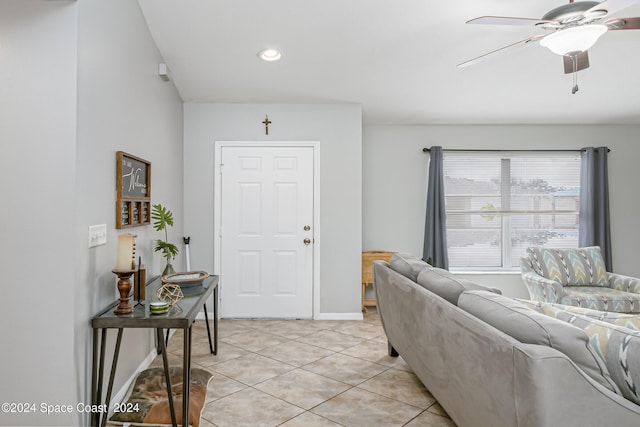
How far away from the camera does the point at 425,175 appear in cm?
523

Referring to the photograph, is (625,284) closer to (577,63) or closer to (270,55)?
(577,63)

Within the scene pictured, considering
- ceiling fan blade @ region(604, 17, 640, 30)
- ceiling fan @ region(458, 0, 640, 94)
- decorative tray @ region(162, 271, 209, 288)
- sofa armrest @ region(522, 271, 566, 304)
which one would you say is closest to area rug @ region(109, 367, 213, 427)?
decorative tray @ region(162, 271, 209, 288)

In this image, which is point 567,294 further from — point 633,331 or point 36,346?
point 36,346

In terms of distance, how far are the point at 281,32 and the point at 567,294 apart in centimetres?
357

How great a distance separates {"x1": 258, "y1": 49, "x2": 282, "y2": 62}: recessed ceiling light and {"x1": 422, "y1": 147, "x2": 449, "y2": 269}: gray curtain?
235 cm

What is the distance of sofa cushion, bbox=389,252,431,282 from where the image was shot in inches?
111

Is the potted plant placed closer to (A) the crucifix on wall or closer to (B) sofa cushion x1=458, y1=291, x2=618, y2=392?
(A) the crucifix on wall

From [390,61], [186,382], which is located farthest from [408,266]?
[390,61]

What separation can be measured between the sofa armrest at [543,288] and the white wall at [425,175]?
92cm

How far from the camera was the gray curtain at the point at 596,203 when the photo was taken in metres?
5.07

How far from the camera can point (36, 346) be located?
200 centimetres

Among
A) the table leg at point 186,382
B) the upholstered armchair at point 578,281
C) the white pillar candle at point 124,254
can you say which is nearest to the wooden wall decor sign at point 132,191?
the white pillar candle at point 124,254

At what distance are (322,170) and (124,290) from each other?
2.67 m

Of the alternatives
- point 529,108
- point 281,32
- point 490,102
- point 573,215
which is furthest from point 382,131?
point 573,215
